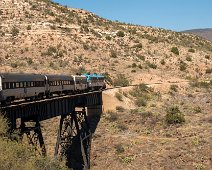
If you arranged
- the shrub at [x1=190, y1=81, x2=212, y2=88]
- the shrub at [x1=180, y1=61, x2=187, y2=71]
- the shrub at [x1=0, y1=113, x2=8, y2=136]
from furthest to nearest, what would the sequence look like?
the shrub at [x1=180, y1=61, x2=187, y2=71] < the shrub at [x1=190, y1=81, x2=212, y2=88] < the shrub at [x1=0, y1=113, x2=8, y2=136]

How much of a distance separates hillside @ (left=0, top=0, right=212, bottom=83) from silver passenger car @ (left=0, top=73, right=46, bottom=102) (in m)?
41.4

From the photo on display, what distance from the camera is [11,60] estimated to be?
84.8 meters

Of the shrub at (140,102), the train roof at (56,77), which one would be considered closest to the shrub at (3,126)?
the train roof at (56,77)

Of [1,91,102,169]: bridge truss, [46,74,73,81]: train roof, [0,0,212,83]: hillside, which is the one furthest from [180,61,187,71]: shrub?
[46,74,73,81]: train roof

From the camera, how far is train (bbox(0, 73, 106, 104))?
3183cm

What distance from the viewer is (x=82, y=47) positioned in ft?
318

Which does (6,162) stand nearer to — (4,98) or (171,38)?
(4,98)

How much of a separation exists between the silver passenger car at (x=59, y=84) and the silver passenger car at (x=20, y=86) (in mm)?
1663

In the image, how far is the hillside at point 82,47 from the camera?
289ft

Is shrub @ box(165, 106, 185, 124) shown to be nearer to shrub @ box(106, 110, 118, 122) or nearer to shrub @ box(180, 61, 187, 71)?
shrub @ box(106, 110, 118, 122)

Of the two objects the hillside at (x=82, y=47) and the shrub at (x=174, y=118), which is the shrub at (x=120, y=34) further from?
the shrub at (x=174, y=118)

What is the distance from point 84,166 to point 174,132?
595 inches

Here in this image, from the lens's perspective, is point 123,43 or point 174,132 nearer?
point 174,132

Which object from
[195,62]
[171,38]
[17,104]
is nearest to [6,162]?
[17,104]
